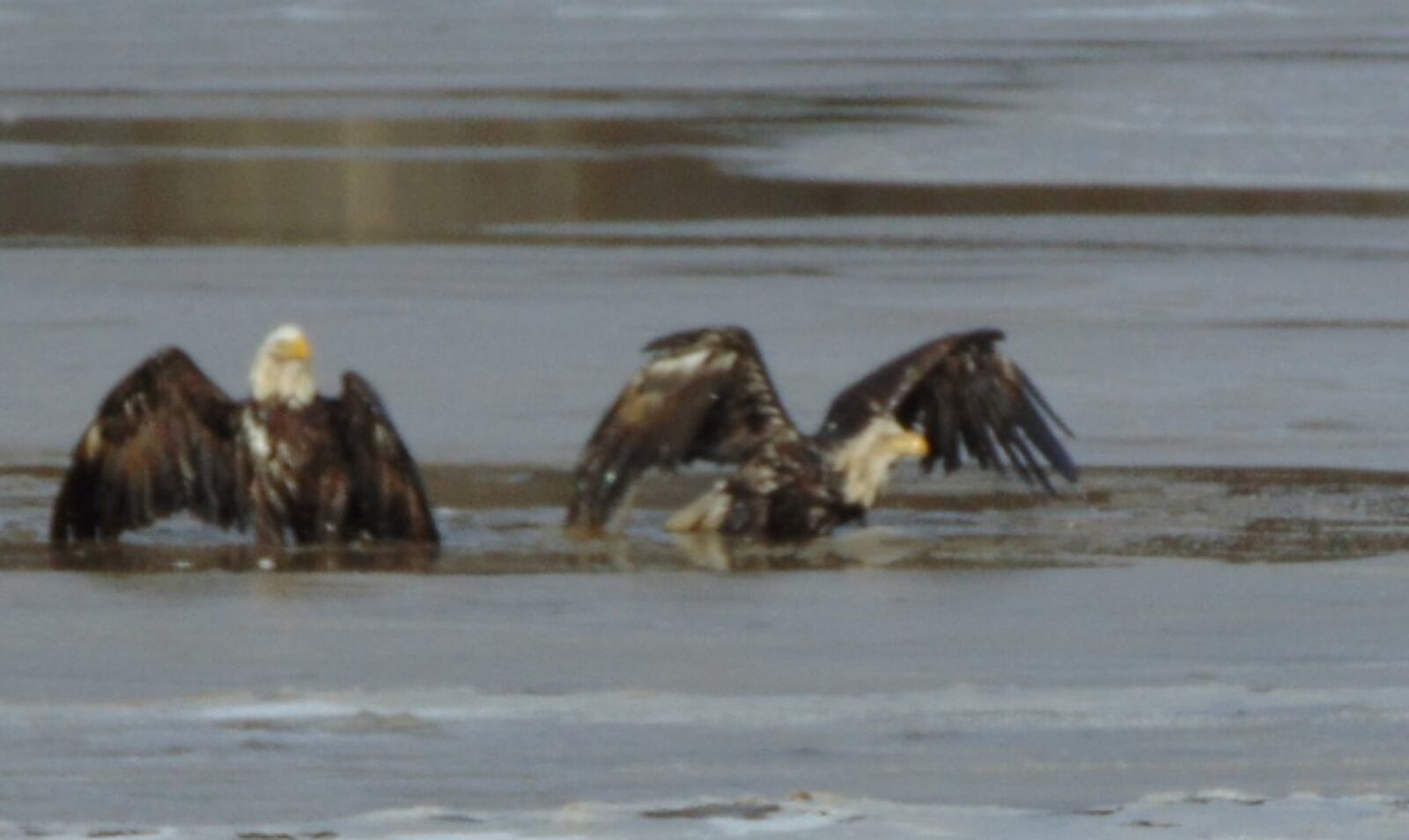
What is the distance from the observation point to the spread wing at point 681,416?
879 centimetres

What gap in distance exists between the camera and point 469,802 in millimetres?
5590

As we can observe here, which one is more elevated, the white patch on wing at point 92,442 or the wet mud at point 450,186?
the white patch on wing at point 92,442

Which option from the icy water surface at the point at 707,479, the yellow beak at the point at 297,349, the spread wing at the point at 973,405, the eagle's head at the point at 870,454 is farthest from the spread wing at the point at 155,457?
the spread wing at the point at 973,405

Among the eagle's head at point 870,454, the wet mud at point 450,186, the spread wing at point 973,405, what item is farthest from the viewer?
the wet mud at point 450,186

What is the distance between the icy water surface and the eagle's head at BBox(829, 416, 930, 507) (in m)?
0.13

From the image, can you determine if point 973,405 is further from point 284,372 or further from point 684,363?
point 284,372

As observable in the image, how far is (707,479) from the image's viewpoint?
1002cm

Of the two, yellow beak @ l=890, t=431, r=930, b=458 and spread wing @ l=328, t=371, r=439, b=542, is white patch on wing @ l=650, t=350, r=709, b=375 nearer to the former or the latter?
yellow beak @ l=890, t=431, r=930, b=458

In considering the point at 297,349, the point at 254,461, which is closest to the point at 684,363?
the point at 297,349

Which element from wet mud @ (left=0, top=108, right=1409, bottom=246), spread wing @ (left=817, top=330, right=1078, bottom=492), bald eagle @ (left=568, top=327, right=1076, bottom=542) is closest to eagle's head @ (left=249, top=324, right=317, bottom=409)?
bald eagle @ (left=568, top=327, right=1076, bottom=542)

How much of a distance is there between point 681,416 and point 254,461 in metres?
1.10

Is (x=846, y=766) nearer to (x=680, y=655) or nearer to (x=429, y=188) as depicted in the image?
(x=680, y=655)

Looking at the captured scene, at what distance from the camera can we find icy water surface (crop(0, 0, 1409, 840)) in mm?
5840

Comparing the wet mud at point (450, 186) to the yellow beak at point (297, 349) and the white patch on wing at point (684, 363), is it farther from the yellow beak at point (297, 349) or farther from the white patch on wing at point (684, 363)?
the yellow beak at point (297, 349)
